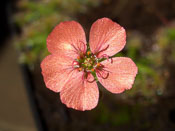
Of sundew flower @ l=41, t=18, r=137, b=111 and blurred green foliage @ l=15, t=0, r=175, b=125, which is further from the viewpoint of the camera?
blurred green foliage @ l=15, t=0, r=175, b=125

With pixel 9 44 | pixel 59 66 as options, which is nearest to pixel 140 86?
pixel 59 66

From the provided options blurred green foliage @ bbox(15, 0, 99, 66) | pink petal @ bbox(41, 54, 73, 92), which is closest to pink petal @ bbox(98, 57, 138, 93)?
pink petal @ bbox(41, 54, 73, 92)

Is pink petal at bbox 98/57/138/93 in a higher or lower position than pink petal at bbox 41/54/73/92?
lower

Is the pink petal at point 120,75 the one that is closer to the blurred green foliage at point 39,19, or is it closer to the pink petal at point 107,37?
the pink petal at point 107,37

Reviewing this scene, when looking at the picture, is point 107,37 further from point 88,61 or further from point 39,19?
point 39,19

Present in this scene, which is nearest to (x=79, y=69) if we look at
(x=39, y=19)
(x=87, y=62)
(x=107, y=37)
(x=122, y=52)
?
(x=87, y=62)

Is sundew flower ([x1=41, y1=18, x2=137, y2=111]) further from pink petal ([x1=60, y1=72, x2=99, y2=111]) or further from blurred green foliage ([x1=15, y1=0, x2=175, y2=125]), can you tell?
blurred green foliage ([x1=15, y1=0, x2=175, y2=125])

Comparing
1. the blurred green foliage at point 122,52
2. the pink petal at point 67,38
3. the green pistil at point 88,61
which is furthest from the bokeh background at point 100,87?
the pink petal at point 67,38

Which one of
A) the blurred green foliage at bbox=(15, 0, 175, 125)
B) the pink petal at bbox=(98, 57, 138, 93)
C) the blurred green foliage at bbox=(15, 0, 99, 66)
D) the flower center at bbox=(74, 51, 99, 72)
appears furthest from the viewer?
the blurred green foliage at bbox=(15, 0, 99, 66)
